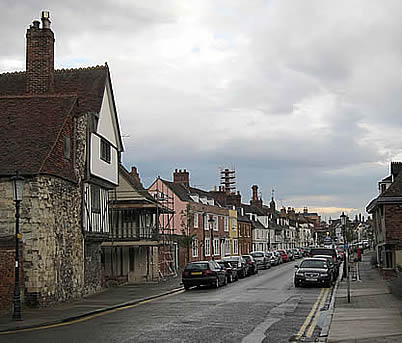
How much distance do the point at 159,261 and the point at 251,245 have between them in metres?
44.1

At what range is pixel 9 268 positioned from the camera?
2088 centimetres

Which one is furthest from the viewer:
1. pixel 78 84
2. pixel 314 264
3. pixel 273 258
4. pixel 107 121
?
pixel 273 258

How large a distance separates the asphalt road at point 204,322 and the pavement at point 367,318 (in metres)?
0.69

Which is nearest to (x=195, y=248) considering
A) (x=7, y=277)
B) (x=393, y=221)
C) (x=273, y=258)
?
(x=273, y=258)

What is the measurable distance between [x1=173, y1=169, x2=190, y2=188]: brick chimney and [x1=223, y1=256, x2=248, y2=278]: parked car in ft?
73.2

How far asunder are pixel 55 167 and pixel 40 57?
21.8 ft

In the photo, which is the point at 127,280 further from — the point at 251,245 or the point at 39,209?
the point at 251,245

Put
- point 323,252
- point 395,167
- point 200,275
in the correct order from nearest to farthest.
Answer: point 200,275, point 395,167, point 323,252

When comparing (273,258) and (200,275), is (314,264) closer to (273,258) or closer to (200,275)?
(200,275)

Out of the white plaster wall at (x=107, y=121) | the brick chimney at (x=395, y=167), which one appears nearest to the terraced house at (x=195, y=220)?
the brick chimney at (x=395, y=167)

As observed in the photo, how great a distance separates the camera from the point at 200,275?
105 ft

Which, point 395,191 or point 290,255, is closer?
point 395,191

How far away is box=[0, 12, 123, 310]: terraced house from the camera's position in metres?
22.5

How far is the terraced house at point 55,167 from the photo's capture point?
884 inches
